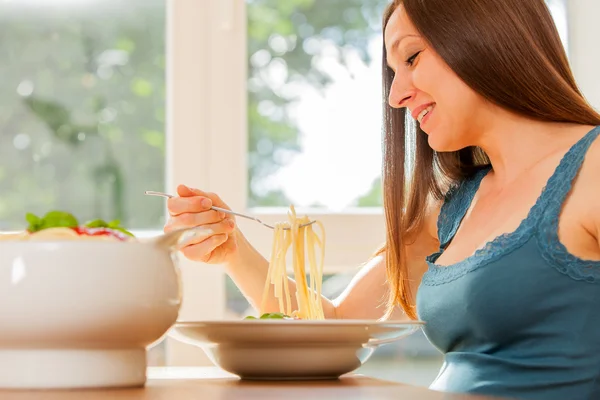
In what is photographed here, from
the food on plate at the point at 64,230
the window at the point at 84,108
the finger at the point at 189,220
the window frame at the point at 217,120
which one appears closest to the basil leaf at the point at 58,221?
the food on plate at the point at 64,230

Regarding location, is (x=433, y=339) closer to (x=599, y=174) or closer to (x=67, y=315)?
(x=599, y=174)

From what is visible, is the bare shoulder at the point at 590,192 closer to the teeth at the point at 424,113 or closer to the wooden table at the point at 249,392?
the teeth at the point at 424,113

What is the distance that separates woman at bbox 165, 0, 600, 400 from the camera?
140cm

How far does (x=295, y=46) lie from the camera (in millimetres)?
2604

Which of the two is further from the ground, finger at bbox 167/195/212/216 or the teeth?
the teeth

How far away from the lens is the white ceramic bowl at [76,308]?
695 millimetres

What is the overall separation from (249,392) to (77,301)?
0.57 feet

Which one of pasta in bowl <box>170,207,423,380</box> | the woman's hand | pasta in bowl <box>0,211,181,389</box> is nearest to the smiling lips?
the woman's hand

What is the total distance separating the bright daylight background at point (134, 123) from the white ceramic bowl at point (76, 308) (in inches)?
67.9

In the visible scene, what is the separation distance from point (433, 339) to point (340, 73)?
124 cm

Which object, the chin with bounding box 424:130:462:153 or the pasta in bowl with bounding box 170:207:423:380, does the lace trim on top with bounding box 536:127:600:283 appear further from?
the pasta in bowl with bounding box 170:207:423:380

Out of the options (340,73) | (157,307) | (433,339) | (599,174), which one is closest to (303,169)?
(340,73)

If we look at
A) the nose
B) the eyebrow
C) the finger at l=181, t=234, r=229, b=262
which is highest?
the eyebrow

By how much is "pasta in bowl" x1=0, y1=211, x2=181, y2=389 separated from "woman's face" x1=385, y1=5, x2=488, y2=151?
100cm
